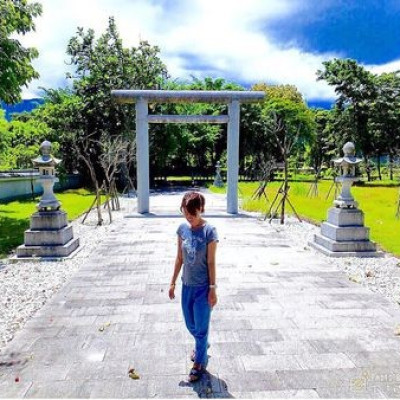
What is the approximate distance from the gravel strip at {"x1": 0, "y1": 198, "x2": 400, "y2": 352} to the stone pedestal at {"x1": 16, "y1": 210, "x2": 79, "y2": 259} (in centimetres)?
28

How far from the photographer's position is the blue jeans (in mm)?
3037

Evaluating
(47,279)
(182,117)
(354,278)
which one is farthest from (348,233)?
(182,117)

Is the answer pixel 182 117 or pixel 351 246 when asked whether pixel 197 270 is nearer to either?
pixel 351 246

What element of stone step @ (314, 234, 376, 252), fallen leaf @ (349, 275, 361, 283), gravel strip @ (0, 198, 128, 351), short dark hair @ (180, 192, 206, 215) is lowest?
gravel strip @ (0, 198, 128, 351)

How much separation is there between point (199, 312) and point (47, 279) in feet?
11.9

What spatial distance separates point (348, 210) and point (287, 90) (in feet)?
114

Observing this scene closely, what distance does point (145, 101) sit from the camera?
12.0 m

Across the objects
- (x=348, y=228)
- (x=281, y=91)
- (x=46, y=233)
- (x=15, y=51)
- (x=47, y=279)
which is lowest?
(x=47, y=279)

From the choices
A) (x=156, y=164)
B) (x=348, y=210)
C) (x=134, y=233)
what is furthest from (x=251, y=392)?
(x=156, y=164)

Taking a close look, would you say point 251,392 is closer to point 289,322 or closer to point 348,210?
point 289,322

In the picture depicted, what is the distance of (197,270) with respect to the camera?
9.86 feet

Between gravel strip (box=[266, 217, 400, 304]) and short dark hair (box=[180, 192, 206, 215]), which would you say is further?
gravel strip (box=[266, 217, 400, 304])

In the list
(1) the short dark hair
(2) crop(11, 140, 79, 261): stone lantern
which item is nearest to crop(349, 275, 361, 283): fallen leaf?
(1) the short dark hair

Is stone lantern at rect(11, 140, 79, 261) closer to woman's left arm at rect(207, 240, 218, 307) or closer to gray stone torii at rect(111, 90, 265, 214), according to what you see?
woman's left arm at rect(207, 240, 218, 307)
